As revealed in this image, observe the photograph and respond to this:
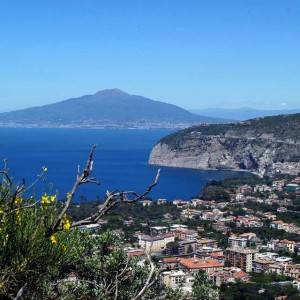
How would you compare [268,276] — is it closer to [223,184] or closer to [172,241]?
[172,241]

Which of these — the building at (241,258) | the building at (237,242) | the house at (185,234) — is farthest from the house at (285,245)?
the house at (185,234)

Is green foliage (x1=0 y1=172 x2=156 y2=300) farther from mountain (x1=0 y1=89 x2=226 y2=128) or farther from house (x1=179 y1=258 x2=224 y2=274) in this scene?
mountain (x1=0 y1=89 x2=226 y2=128)

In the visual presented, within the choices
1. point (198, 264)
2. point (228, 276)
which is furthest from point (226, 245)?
point (228, 276)


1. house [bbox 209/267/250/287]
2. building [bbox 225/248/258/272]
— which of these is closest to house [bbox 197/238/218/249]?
building [bbox 225/248/258/272]

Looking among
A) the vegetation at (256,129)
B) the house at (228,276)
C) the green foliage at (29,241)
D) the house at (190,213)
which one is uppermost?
the green foliage at (29,241)


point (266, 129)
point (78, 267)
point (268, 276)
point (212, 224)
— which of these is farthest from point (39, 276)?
point (266, 129)

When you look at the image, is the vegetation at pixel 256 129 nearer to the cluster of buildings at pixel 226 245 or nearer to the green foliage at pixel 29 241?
the cluster of buildings at pixel 226 245

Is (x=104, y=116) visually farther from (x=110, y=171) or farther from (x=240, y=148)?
(x=110, y=171)
